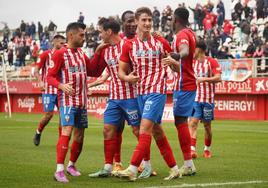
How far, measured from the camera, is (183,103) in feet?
35.9

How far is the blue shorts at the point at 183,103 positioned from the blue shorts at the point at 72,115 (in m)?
1.49

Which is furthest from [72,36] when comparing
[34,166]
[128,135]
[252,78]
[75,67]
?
[252,78]

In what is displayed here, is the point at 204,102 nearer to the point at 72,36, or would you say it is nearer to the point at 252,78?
the point at 72,36

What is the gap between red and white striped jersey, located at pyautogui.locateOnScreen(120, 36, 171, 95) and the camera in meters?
10.0

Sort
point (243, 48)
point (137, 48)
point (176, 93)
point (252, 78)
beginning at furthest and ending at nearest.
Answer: point (243, 48) < point (252, 78) < point (176, 93) < point (137, 48)

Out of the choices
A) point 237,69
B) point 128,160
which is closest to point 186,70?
point 128,160

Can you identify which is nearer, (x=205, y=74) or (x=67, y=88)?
(x=67, y=88)

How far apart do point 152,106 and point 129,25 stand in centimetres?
166

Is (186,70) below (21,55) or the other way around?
the other way around

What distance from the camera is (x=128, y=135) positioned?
68.2 feet

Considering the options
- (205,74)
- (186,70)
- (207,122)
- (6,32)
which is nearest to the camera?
(186,70)

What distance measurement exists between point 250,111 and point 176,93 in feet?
73.2

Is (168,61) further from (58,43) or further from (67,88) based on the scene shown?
(58,43)

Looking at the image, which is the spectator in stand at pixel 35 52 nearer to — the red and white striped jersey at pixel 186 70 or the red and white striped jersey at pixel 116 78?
the red and white striped jersey at pixel 116 78
